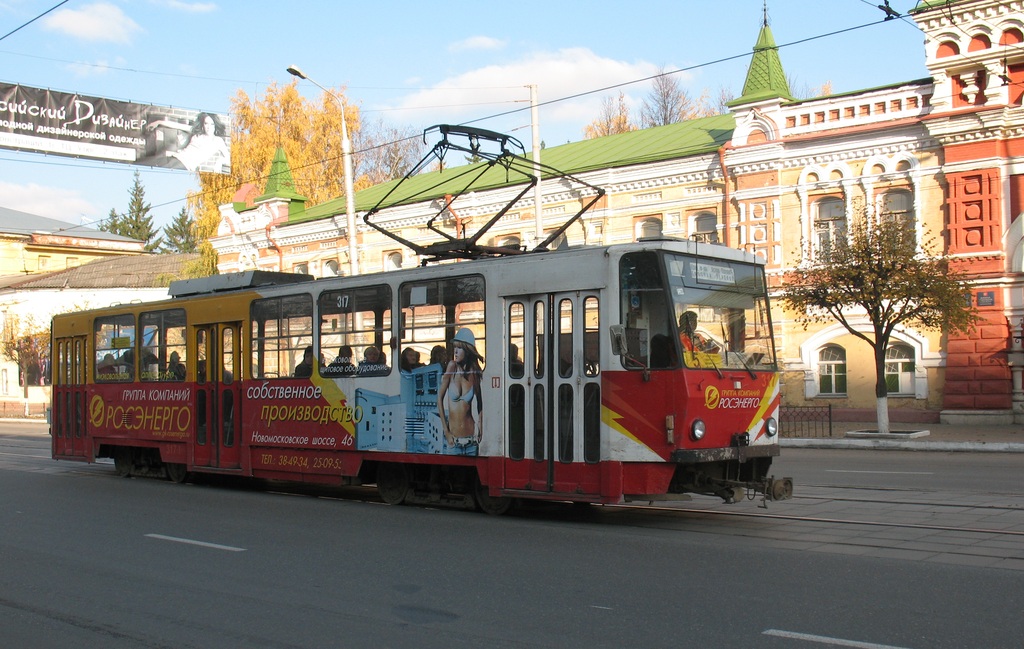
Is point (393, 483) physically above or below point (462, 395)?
below

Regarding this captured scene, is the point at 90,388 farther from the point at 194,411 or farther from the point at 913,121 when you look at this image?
the point at 913,121

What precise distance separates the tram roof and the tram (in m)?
14.2

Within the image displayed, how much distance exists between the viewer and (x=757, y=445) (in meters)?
11.4

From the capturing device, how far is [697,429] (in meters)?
10.7

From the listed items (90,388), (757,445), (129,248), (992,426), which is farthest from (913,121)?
(129,248)

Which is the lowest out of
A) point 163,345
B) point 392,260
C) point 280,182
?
point 163,345

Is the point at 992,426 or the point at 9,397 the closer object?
the point at 992,426

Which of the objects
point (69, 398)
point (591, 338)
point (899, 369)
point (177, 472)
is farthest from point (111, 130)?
point (899, 369)

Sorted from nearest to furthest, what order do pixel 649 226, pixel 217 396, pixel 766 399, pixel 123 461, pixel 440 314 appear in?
pixel 766 399, pixel 440 314, pixel 217 396, pixel 123 461, pixel 649 226

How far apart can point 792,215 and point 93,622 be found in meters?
25.3

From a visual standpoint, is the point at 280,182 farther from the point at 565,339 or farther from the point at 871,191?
the point at 565,339

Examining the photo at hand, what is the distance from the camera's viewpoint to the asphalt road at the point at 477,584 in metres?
6.73

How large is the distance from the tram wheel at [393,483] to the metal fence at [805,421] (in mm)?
15438

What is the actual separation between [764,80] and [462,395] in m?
21.1
